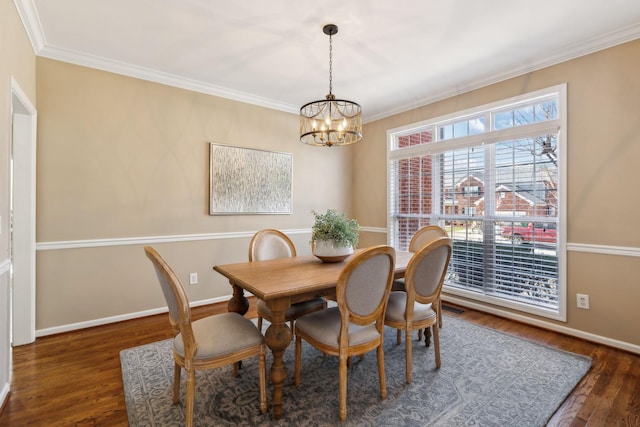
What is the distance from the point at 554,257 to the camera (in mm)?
2930

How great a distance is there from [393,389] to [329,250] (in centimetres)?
102

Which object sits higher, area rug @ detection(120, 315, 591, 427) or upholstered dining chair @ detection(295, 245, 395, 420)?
upholstered dining chair @ detection(295, 245, 395, 420)

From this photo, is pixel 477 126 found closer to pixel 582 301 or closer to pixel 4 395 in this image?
pixel 582 301

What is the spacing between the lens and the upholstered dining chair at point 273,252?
240 centimetres

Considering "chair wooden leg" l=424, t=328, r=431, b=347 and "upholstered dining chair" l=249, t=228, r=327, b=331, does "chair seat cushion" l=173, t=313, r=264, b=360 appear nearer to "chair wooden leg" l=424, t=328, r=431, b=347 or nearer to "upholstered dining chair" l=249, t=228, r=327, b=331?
"upholstered dining chair" l=249, t=228, r=327, b=331

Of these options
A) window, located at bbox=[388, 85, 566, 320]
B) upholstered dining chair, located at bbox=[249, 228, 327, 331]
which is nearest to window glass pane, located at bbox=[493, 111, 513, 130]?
window, located at bbox=[388, 85, 566, 320]

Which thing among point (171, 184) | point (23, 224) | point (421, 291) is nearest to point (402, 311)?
point (421, 291)

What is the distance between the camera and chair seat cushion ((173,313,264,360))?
1628mm

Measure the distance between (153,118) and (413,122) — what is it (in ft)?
10.5

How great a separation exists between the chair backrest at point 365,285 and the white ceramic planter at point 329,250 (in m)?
0.61

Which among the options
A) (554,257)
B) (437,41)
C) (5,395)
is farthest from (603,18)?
(5,395)

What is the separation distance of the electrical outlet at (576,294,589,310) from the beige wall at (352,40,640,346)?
34 mm

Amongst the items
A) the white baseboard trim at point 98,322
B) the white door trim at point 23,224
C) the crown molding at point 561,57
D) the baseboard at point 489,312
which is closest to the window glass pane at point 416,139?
the crown molding at point 561,57

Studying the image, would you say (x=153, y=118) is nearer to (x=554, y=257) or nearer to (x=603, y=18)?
(x=603, y=18)
